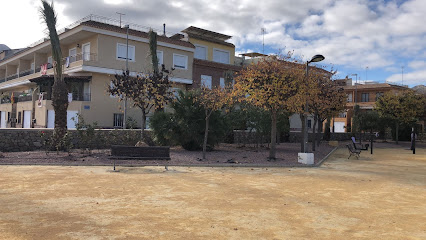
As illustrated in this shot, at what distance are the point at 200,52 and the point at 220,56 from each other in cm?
301

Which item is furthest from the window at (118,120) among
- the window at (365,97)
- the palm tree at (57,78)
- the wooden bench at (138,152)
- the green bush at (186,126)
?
the window at (365,97)

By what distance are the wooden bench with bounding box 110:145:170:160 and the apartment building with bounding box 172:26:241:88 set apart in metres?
21.8

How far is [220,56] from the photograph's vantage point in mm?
40406

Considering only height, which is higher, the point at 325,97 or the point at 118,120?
the point at 325,97

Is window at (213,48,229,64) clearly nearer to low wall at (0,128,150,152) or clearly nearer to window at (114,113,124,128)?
window at (114,113,124,128)

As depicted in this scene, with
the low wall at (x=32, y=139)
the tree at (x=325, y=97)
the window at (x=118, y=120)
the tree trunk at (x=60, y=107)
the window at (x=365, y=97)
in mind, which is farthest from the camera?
the window at (x=365, y=97)

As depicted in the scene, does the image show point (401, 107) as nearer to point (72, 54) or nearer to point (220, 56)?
point (220, 56)

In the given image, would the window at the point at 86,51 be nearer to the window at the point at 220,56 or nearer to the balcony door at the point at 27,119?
the balcony door at the point at 27,119

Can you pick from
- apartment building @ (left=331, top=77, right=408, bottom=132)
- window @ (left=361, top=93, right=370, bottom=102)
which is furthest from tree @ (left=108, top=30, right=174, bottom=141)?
window @ (left=361, top=93, right=370, bottom=102)

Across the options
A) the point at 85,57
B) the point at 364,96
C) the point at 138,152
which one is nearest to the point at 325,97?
the point at 138,152

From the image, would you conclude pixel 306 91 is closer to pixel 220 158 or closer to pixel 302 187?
pixel 220 158

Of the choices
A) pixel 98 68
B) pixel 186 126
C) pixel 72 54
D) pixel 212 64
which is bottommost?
pixel 186 126

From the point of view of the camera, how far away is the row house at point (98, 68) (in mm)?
28328

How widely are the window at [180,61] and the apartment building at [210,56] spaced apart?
1.31 m
